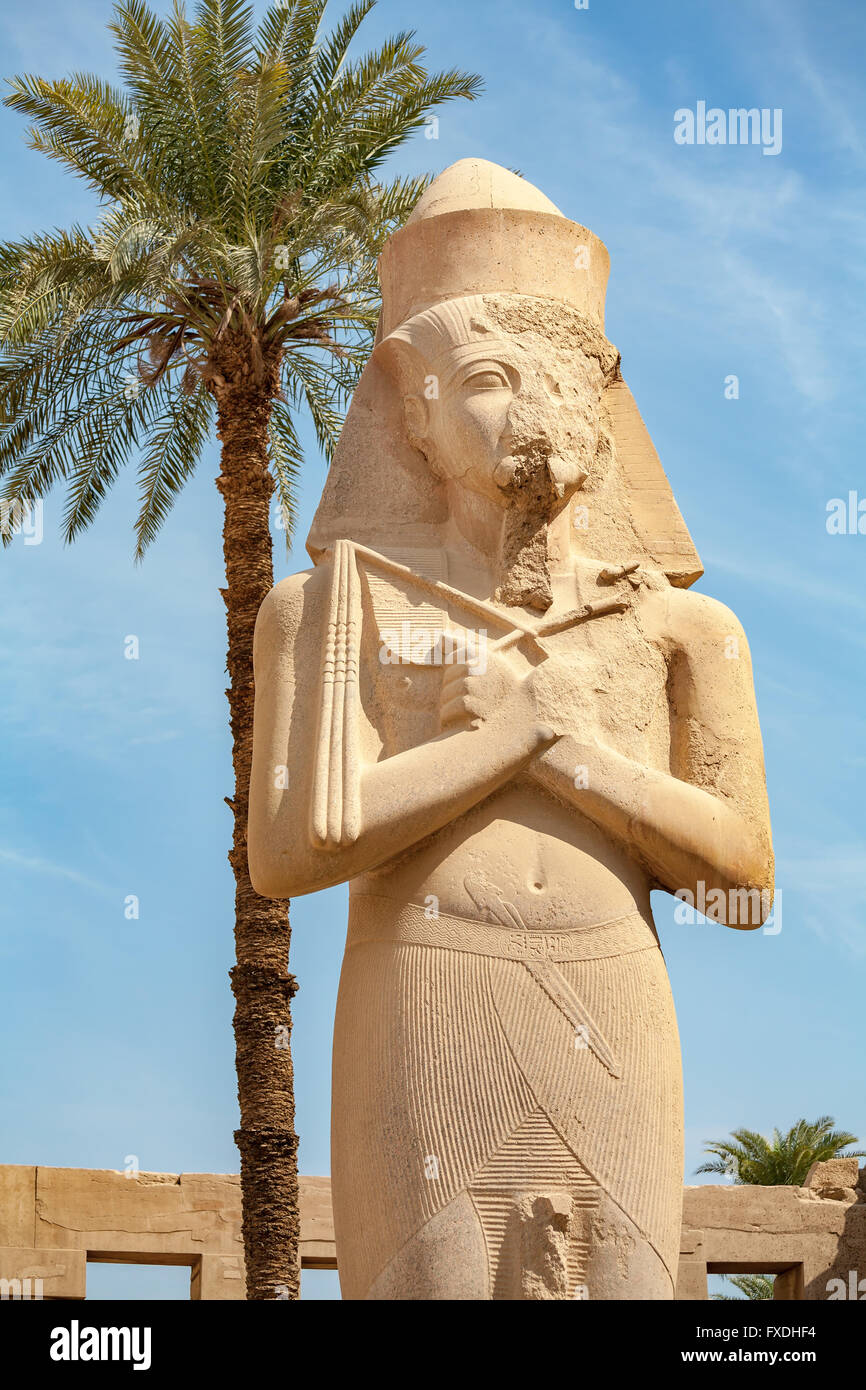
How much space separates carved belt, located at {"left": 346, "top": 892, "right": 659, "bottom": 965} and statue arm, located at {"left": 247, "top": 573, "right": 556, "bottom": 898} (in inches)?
5.9

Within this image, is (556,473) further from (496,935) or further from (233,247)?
(233,247)

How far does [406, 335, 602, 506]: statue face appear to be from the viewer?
466 cm

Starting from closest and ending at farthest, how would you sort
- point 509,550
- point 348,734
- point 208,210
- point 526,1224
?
point 526,1224, point 348,734, point 509,550, point 208,210

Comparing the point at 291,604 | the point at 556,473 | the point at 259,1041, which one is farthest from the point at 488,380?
the point at 259,1041

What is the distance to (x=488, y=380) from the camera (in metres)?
4.71

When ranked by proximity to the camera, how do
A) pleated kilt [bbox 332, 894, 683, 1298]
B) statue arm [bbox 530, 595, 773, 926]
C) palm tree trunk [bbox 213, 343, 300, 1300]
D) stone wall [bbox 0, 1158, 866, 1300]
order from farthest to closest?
stone wall [bbox 0, 1158, 866, 1300]
palm tree trunk [bbox 213, 343, 300, 1300]
statue arm [bbox 530, 595, 773, 926]
pleated kilt [bbox 332, 894, 683, 1298]

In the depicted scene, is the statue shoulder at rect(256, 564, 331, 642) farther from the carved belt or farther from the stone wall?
the stone wall

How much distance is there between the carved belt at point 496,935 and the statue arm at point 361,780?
0.49 feet

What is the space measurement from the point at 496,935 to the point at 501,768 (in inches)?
16.2

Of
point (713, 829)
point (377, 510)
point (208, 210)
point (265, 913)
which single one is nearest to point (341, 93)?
point (208, 210)

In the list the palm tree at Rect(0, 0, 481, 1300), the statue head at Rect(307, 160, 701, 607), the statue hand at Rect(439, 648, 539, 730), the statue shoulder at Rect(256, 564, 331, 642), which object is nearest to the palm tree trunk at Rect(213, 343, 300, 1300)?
the palm tree at Rect(0, 0, 481, 1300)

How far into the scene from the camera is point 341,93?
13.2 m
